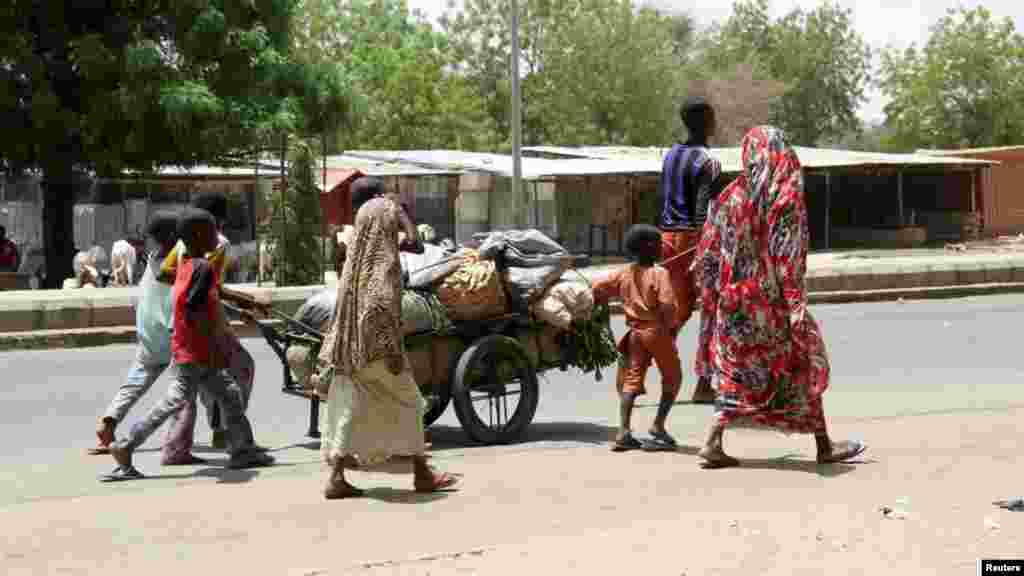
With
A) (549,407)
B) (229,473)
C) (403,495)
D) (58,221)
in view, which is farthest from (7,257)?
(403,495)

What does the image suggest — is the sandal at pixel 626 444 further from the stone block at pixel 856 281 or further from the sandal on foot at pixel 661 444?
the stone block at pixel 856 281

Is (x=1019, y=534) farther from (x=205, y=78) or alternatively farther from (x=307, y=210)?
(x=205, y=78)

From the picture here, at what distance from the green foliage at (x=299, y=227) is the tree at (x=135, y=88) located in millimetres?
2969

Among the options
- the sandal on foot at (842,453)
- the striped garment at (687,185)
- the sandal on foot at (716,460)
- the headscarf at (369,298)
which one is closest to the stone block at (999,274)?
the striped garment at (687,185)

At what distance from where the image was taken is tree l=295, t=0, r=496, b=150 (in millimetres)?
57375

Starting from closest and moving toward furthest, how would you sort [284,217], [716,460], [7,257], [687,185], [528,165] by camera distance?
1. [716,460]
2. [687,185]
3. [284,217]
4. [7,257]
5. [528,165]

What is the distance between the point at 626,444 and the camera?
8.57 metres

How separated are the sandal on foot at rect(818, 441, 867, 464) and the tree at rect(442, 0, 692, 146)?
52422mm

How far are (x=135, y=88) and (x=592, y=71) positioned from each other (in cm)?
3741

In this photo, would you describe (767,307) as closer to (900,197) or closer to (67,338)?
(67,338)

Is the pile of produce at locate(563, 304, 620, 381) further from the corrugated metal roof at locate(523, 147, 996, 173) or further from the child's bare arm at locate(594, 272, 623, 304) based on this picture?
the corrugated metal roof at locate(523, 147, 996, 173)

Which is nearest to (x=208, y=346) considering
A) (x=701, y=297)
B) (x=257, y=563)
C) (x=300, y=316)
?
(x=300, y=316)

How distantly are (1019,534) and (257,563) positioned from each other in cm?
298

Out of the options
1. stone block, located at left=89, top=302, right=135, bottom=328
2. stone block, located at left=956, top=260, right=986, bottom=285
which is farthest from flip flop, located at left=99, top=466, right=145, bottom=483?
stone block, located at left=956, top=260, right=986, bottom=285
